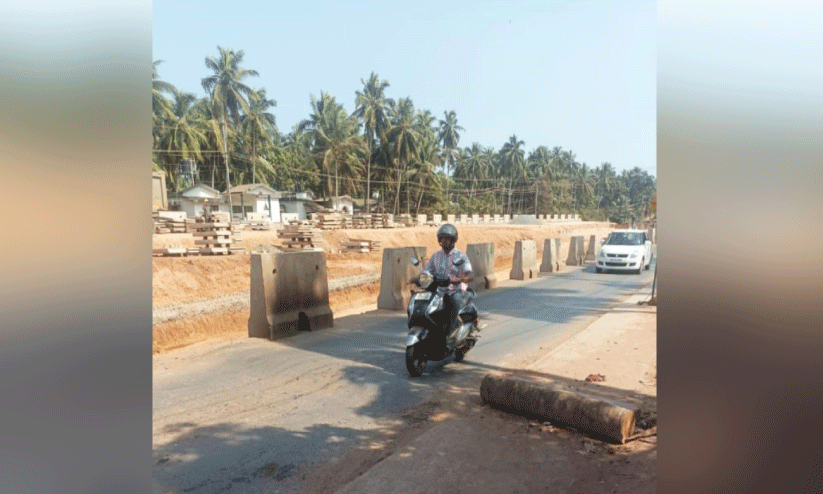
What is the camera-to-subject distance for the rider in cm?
636

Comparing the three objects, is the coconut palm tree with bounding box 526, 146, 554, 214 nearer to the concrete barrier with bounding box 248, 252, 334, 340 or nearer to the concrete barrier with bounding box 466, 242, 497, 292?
the concrete barrier with bounding box 466, 242, 497, 292

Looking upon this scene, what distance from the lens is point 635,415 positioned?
425 centimetres

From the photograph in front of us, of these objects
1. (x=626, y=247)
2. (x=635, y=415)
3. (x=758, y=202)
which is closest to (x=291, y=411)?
(x=635, y=415)

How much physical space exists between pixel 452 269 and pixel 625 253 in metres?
13.7

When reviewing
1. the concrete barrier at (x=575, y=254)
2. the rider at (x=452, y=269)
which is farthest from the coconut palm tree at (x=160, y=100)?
the rider at (x=452, y=269)

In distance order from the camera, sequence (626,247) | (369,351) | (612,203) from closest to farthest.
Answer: (369,351)
(626,247)
(612,203)

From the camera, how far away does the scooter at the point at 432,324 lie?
605 cm

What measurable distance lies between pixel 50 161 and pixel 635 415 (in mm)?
4302

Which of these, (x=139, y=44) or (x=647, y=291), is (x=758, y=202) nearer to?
(x=139, y=44)

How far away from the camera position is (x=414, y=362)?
6.15 meters

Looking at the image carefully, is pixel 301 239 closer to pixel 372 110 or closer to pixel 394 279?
pixel 394 279

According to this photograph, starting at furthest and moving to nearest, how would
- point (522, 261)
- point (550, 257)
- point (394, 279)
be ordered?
point (550, 257) < point (522, 261) < point (394, 279)

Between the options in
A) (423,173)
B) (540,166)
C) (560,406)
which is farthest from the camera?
(540,166)

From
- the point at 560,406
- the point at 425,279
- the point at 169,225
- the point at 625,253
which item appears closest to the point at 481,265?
the point at 625,253
